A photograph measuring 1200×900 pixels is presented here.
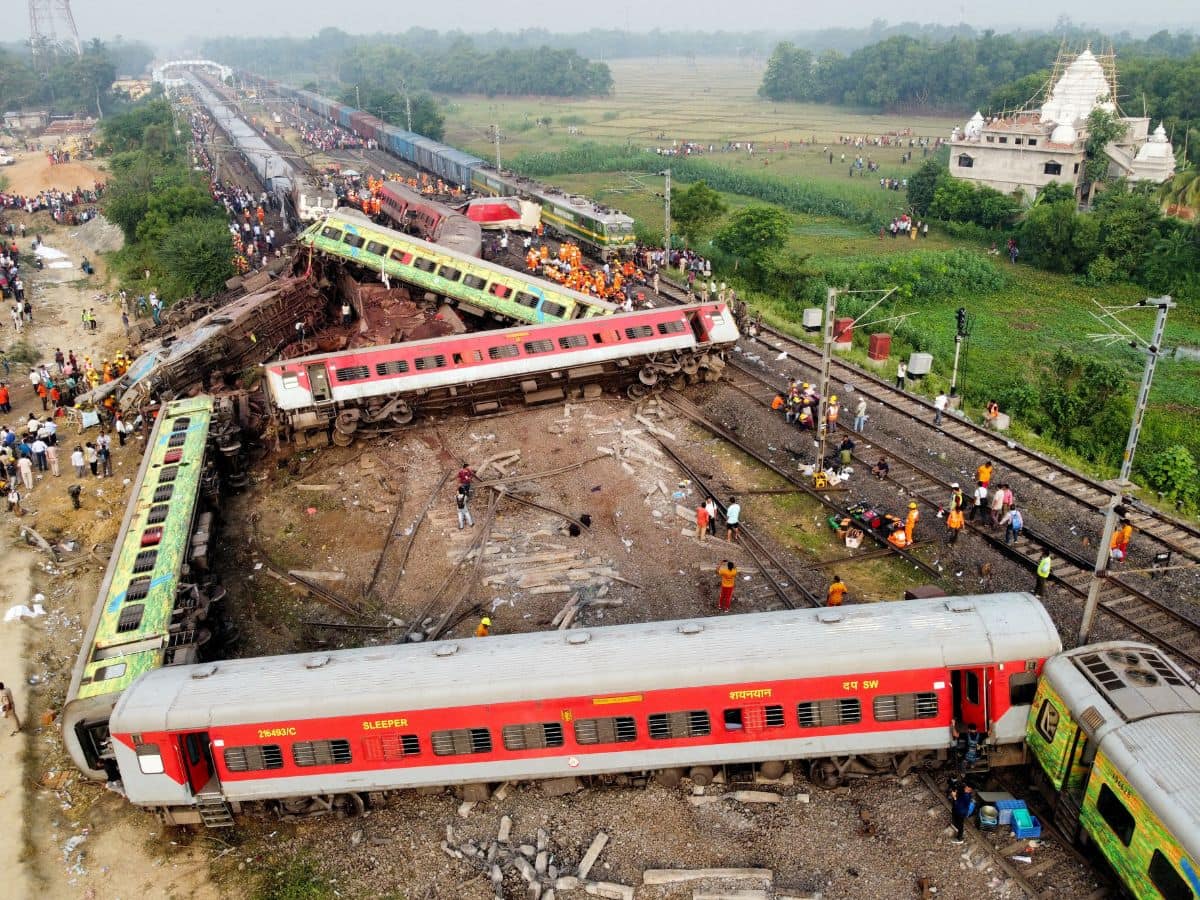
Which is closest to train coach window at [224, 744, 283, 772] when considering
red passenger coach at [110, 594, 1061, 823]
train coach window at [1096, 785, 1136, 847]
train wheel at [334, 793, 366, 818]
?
red passenger coach at [110, 594, 1061, 823]

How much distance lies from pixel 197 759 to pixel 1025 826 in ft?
43.6

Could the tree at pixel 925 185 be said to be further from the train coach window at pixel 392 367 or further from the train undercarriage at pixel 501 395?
the train coach window at pixel 392 367

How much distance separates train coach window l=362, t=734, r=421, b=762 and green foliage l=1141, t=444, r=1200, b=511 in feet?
76.8

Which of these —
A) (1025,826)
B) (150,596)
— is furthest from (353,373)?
(1025,826)

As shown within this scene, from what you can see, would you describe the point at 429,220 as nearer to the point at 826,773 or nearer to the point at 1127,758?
the point at 826,773

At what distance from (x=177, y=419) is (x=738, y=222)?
31888 millimetres

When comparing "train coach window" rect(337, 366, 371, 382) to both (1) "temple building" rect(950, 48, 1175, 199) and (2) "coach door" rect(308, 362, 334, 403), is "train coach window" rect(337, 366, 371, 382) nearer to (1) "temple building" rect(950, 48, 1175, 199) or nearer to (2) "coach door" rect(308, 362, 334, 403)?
(2) "coach door" rect(308, 362, 334, 403)

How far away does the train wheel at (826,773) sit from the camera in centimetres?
1566

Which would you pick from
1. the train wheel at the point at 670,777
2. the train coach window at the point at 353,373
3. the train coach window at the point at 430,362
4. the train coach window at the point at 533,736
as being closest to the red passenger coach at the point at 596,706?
the train coach window at the point at 533,736

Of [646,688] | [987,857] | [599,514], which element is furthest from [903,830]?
[599,514]

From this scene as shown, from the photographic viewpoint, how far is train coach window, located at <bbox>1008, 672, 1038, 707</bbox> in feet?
48.0

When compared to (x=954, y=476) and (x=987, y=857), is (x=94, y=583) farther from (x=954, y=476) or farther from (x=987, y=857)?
(x=954, y=476)

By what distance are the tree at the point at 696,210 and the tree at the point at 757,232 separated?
3098mm

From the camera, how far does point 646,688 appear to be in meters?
14.9
